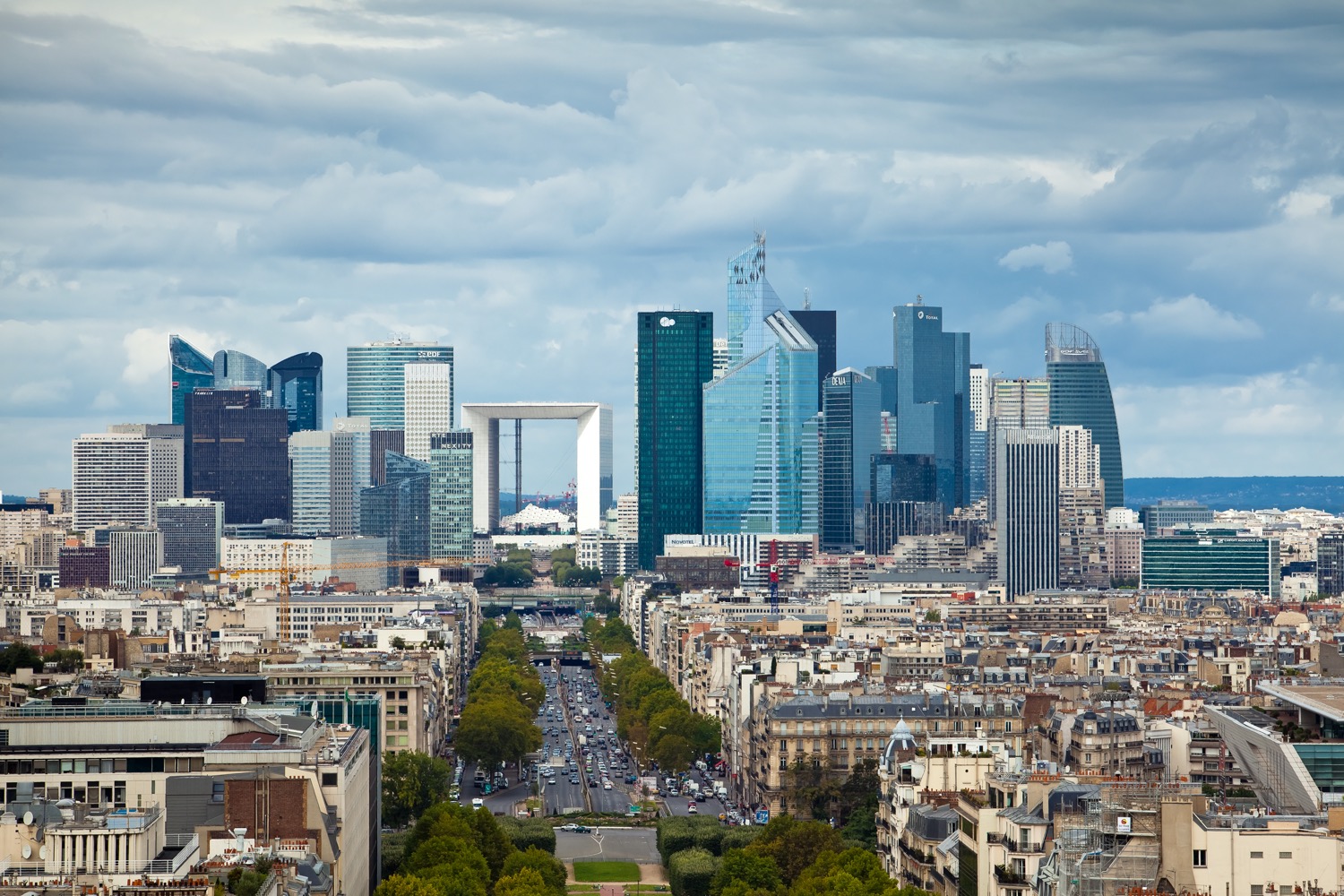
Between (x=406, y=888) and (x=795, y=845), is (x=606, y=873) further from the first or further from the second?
(x=406, y=888)

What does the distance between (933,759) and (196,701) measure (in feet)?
80.2

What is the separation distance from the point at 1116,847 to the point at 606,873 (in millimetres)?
46794

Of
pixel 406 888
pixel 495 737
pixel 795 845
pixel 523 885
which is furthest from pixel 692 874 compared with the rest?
pixel 495 737

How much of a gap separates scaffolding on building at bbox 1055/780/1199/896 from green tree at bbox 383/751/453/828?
52.1m

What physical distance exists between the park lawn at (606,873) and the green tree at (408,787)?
878cm

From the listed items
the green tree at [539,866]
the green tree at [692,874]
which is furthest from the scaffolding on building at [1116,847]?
the green tree at [692,874]

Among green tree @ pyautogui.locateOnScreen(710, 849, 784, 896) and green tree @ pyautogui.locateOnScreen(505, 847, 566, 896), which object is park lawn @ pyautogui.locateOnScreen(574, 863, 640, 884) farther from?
green tree @ pyautogui.locateOnScreen(710, 849, 784, 896)

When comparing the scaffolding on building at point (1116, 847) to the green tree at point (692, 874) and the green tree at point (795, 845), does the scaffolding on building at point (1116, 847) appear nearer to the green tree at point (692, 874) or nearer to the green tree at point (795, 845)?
the green tree at point (795, 845)

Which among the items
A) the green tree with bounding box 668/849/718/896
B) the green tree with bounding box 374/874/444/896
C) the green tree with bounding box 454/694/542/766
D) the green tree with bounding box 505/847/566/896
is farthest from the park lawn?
the green tree with bounding box 454/694/542/766

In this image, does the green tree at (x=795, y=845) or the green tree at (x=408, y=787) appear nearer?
the green tree at (x=795, y=845)

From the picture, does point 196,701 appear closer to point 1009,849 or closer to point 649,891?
point 649,891

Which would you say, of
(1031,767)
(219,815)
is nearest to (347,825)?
(219,815)

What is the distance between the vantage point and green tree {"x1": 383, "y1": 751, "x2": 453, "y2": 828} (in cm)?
11669

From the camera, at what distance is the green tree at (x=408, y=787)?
11669 cm
